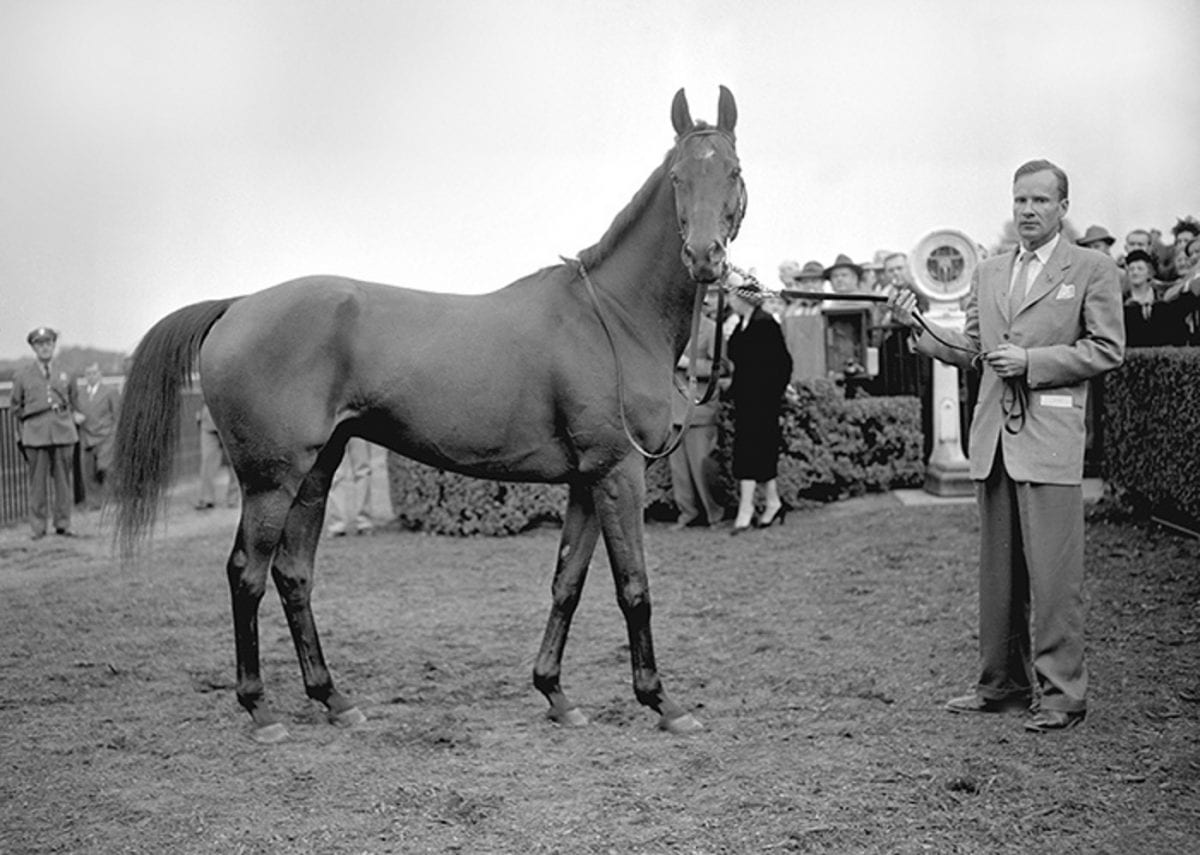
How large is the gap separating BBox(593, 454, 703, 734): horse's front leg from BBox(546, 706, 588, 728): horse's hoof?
248 mm

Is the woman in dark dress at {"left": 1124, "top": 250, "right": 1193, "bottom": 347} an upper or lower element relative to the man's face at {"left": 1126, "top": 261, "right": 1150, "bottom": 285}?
lower

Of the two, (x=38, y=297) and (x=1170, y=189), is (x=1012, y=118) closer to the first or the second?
(x=1170, y=189)

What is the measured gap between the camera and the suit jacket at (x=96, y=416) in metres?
12.2

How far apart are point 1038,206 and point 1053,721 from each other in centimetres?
183

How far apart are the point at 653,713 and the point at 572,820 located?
121 cm

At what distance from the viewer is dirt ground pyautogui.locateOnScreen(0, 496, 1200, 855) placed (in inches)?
129

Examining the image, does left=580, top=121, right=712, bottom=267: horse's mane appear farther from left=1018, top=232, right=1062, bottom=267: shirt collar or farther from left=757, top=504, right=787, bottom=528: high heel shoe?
left=757, top=504, right=787, bottom=528: high heel shoe

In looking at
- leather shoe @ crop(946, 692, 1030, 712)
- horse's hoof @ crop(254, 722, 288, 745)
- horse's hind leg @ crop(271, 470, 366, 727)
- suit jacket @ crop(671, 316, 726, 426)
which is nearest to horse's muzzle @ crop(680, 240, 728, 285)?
horse's hind leg @ crop(271, 470, 366, 727)

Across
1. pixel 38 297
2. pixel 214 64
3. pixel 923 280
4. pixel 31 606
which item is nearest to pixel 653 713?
pixel 31 606

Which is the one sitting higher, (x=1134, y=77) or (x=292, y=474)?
(x=1134, y=77)

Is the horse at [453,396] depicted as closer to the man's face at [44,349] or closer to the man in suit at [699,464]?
the man in suit at [699,464]

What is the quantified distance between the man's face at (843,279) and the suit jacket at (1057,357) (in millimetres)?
7224

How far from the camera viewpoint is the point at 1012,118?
1180cm

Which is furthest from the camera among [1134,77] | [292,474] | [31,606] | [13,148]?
[1134,77]
